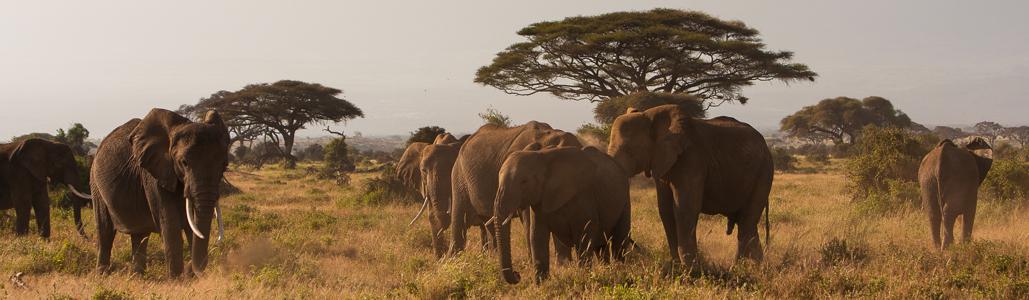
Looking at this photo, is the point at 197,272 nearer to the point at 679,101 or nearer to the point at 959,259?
the point at 959,259

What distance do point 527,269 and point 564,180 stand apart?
1.24 m

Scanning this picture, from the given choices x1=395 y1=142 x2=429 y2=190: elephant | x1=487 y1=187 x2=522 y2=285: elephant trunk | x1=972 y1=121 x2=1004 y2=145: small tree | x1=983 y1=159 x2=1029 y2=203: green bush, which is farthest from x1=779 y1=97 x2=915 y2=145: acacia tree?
x1=487 y1=187 x2=522 y2=285: elephant trunk

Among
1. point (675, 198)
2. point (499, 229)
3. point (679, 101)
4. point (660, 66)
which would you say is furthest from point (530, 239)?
point (660, 66)

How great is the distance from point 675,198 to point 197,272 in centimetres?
475

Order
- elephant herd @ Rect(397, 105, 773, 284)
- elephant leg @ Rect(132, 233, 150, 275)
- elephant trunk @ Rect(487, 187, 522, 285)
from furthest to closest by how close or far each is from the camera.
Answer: elephant leg @ Rect(132, 233, 150, 275) < elephant herd @ Rect(397, 105, 773, 284) < elephant trunk @ Rect(487, 187, 522, 285)

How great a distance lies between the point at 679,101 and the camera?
27.5 metres

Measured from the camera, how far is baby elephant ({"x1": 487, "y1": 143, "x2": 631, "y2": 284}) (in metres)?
6.97

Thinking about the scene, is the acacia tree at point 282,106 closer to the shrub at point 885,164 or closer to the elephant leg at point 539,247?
the shrub at point 885,164

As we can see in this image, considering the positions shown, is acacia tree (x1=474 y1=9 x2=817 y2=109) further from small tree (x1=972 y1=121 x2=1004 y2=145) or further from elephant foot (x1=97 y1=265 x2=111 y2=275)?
small tree (x1=972 y1=121 x2=1004 y2=145)

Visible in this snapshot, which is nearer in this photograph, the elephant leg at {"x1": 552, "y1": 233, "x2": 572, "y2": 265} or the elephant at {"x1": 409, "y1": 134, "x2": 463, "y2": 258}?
the elephant leg at {"x1": 552, "y1": 233, "x2": 572, "y2": 265}

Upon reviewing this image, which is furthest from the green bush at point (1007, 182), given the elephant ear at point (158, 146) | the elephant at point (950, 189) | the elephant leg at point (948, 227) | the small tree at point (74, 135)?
the small tree at point (74, 135)

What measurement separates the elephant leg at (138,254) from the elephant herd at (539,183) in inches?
0.5

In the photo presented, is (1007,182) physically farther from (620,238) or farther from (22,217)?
(22,217)

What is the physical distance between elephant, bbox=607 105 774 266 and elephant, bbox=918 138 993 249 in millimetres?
3415
